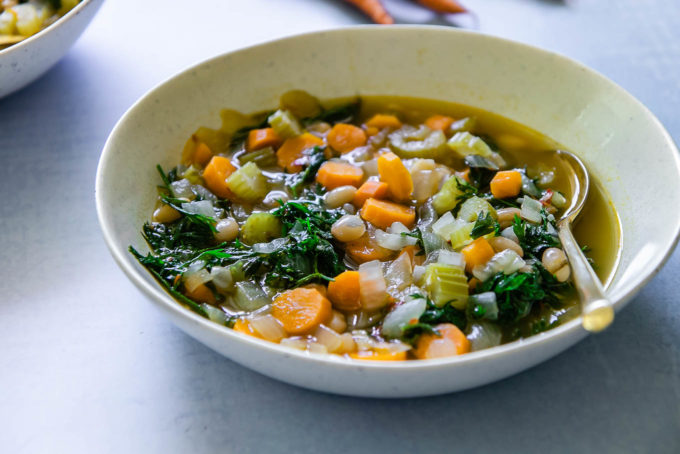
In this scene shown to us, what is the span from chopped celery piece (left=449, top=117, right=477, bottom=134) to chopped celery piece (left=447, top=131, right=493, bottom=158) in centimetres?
7

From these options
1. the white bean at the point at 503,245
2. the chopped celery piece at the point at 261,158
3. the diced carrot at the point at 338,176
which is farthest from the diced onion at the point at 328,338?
the chopped celery piece at the point at 261,158

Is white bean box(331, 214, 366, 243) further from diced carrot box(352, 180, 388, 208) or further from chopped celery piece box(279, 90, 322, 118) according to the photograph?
chopped celery piece box(279, 90, 322, 118)

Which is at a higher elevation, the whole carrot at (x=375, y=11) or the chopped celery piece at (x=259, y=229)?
the whole carrot at (x=375, y=11)

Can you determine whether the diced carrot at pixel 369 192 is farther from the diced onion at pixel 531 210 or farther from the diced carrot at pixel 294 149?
the diced onion at pixel 531 210

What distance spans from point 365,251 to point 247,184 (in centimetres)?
60

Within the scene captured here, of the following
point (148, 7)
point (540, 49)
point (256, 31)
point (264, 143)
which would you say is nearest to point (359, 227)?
point (264, 143)

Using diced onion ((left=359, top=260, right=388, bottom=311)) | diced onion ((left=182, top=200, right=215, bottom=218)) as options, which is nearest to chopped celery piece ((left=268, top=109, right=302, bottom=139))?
diced onion ((left=182, top=200, right=215, bottom=218))

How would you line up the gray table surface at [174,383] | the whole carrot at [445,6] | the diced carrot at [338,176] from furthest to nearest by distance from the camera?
the whole carrot at [445,6] < the diced carrot at [338,176] < the gray table surface at [174,383]

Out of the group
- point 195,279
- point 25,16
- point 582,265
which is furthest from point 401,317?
point 25,16

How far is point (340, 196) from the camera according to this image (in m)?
2.64

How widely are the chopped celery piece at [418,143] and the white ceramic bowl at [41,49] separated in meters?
1.52

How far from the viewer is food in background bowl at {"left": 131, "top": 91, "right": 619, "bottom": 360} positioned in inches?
85.7

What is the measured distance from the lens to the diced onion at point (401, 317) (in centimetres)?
211

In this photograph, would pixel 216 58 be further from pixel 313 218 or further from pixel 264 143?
pixel 313 218
